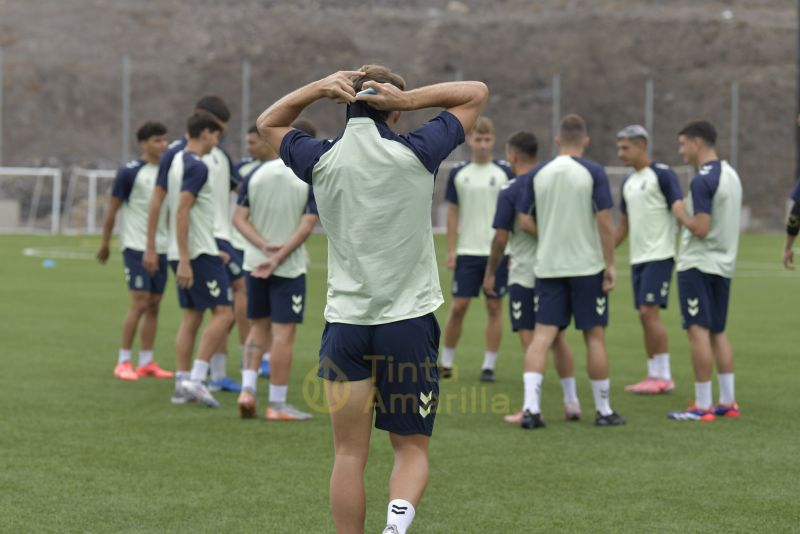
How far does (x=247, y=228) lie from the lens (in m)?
9.01

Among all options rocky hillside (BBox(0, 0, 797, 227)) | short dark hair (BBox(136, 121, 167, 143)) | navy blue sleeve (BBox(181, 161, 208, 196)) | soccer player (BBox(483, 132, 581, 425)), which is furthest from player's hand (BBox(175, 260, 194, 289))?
rocky hillside (BBox(0, 0, 797, 227))

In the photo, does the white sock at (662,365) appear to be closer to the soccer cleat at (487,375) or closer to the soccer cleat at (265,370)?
the soccer cleat at (487,375)

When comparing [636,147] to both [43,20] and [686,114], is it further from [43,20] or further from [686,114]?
[43,20]

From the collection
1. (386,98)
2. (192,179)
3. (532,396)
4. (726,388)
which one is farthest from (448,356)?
(386,98)

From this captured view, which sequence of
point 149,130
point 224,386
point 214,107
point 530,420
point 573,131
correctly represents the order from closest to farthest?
point 530,420 → point 573,131 → point 214,107 → point 224,386 → point 149,130

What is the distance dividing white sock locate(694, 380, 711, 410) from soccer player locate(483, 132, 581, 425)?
872 mm

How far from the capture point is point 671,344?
45.0 ft

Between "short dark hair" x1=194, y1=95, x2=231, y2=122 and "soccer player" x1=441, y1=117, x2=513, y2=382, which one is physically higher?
"short dark hair" x1=194, y1=95, x2=231, y2=122

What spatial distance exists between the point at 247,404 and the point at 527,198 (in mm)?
2436

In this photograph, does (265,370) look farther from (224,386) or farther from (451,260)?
(451,260)

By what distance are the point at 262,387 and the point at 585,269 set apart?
3.18 m

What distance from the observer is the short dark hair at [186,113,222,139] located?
356 inches

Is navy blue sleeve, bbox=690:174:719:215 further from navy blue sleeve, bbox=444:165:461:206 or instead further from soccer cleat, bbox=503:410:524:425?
navy blue sleeve, bbox=444:165:461:206

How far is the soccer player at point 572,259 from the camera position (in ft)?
28.1
